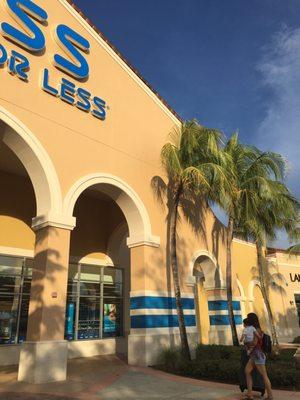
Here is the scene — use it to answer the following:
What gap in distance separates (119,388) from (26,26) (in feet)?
36.3

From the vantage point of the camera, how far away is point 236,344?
50.8 ft

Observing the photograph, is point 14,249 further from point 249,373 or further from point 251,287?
point 251,287

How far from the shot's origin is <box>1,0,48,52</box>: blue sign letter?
11523 millimetres

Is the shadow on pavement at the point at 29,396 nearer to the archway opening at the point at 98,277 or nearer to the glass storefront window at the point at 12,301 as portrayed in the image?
the glass storefront window at the point at 12,301

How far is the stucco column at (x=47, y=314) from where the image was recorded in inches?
380

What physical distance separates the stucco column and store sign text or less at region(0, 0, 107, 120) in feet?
15.7

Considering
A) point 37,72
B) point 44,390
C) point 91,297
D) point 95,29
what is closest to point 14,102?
point 37,72

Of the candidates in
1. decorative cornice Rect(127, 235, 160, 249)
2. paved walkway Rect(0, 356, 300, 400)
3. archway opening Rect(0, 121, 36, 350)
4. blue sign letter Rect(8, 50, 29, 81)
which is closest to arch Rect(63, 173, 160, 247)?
decorative cornice Rect(127, 235, 160, 249)

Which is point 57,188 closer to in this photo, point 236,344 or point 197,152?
point 197,152

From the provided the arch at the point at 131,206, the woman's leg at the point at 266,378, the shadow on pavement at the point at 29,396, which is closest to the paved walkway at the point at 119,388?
the shadow on pavement at the point at 29,396

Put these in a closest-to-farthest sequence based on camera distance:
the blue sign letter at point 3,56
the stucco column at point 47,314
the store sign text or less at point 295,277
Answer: the stucco column at point 47,314, the blue sign letter at point 3,56, the store sign text or less at point 295,277

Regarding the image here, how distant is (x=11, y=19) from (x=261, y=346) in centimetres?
1165

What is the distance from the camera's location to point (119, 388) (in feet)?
30.5

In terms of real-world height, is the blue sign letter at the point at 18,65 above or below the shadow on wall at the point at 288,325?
above
